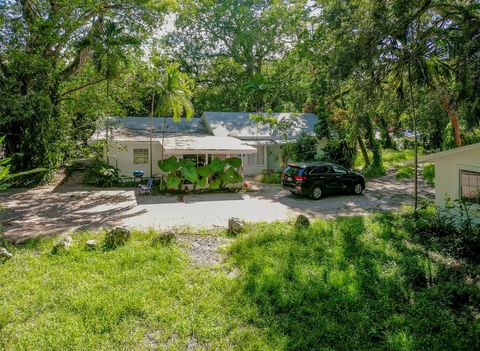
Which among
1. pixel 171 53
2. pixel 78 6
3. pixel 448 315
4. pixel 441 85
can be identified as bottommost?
pixel 448 315

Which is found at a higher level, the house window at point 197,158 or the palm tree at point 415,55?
the palm tree at point 415,55

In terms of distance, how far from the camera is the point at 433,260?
853cm

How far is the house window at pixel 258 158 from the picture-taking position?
79.1 ft

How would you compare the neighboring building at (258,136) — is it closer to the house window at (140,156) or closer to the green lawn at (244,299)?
the house window at (140,156)

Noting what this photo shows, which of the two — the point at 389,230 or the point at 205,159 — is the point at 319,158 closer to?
the point at 205,159

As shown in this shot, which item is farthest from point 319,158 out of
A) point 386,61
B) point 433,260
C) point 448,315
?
point 448,315

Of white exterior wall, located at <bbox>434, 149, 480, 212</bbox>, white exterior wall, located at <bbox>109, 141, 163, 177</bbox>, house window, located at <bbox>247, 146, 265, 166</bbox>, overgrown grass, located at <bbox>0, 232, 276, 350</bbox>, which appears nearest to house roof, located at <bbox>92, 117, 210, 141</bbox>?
white exterior wall, located at <bbox>109, 141, 163, 177</bbox>

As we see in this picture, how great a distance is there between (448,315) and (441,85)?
9896mm

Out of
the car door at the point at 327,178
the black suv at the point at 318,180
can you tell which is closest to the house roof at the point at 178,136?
the black suv at the point at 318,180

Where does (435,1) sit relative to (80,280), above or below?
above

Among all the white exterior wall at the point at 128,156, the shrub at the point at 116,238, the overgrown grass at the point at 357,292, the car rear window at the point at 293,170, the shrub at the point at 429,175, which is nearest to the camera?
the overgrown grass at the point at 357,292

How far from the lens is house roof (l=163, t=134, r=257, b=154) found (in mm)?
18141

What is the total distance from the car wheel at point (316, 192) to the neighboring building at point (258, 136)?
23.8 ft

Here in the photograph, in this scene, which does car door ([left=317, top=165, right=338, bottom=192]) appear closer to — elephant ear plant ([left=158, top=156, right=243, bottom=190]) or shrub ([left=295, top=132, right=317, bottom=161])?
elephant ear plant ([left=158, top=156, right=243, bottom=190])
